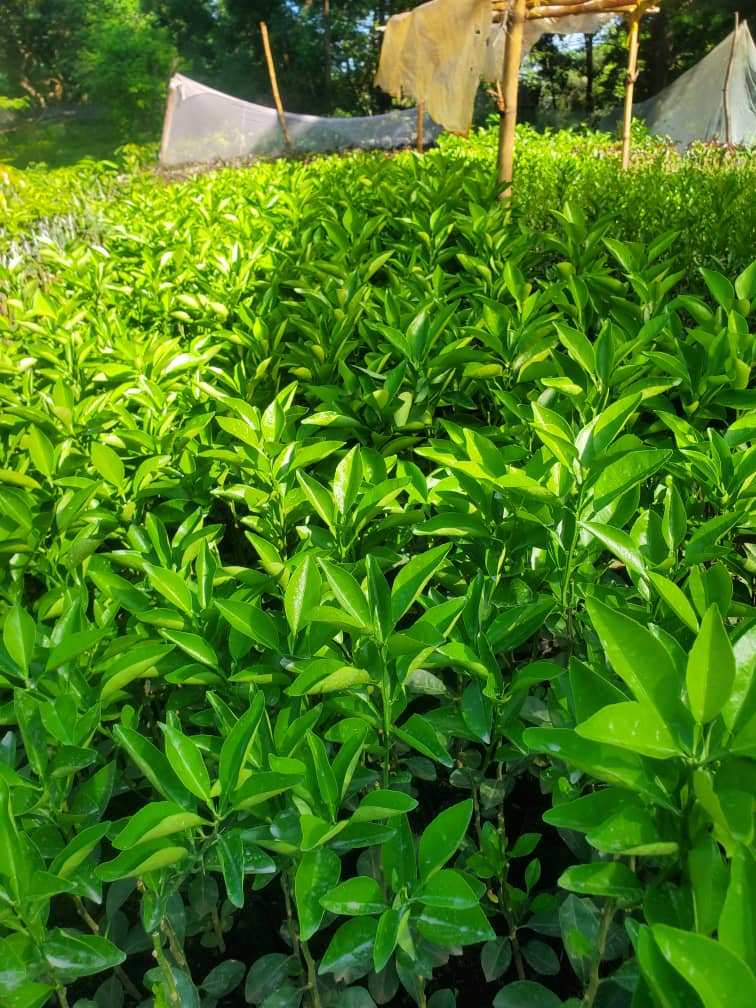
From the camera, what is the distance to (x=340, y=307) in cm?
256

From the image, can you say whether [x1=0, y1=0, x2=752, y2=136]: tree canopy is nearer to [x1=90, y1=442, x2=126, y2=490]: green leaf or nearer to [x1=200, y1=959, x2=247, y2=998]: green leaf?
[x1=90, y1=442, x2=126, y2=490]: green leaf

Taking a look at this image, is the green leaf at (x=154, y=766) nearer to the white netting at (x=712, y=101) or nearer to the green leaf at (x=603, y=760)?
the green leaf at (x=603, y=760)

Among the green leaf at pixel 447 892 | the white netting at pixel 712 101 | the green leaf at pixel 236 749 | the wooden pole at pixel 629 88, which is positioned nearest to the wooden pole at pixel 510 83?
the green leaf at pixel 236 749

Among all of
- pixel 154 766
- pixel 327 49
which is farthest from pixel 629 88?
pixel 327 49

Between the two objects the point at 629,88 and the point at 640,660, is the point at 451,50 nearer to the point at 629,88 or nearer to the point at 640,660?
the point at 629,88

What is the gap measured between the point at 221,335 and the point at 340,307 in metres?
0.42

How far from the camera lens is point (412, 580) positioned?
44.3 inches

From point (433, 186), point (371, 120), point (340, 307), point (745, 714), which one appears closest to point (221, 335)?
point (340, 307)

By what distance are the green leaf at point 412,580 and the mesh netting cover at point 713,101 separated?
67.5 feet

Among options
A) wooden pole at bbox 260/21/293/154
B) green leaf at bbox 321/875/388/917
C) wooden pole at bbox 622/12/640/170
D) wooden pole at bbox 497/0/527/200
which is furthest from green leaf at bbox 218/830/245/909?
wooden pole at bbox 260/21/293/154

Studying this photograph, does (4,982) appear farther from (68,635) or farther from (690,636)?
(690,636)

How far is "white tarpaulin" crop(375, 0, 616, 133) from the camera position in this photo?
20.0 feet

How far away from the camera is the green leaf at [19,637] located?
1168mm

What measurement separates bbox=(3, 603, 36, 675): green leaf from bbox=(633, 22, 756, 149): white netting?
2017cm
